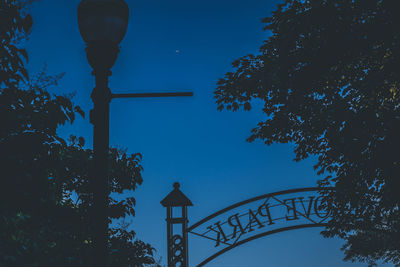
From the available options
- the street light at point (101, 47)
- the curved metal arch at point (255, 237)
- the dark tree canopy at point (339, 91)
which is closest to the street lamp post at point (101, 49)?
the street light at point (101, 47)

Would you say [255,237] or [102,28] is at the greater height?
[255,237]

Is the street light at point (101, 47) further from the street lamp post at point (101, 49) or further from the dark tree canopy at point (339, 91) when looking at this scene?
the dark tree canopy at point (339, 91)

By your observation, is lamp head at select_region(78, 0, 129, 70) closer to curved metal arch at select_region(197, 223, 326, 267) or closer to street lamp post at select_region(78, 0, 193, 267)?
street lamp post at select_region(78, 0, 193, 267)

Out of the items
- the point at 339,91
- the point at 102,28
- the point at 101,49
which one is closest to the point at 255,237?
the point at 339,91

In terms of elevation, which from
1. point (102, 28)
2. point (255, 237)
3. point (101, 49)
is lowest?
point (101, 49)

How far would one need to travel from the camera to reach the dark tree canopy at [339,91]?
11.4 meters

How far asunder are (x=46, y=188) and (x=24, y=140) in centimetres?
90

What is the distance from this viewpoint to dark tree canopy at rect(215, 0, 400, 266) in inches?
450

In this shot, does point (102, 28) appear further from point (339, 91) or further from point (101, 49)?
point (339, 91)

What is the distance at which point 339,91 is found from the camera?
42.3ft

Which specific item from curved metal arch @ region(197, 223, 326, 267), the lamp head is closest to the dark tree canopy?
curved metal arch @ region(197, 223, 326, 267)

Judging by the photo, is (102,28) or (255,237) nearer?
(102,28)

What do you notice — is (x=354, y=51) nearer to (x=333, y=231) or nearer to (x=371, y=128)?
(x=371, y=128)

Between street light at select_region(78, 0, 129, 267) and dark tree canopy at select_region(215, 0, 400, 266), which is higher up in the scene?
dark tree canopy at select_region(215, 0, 400, 266)
